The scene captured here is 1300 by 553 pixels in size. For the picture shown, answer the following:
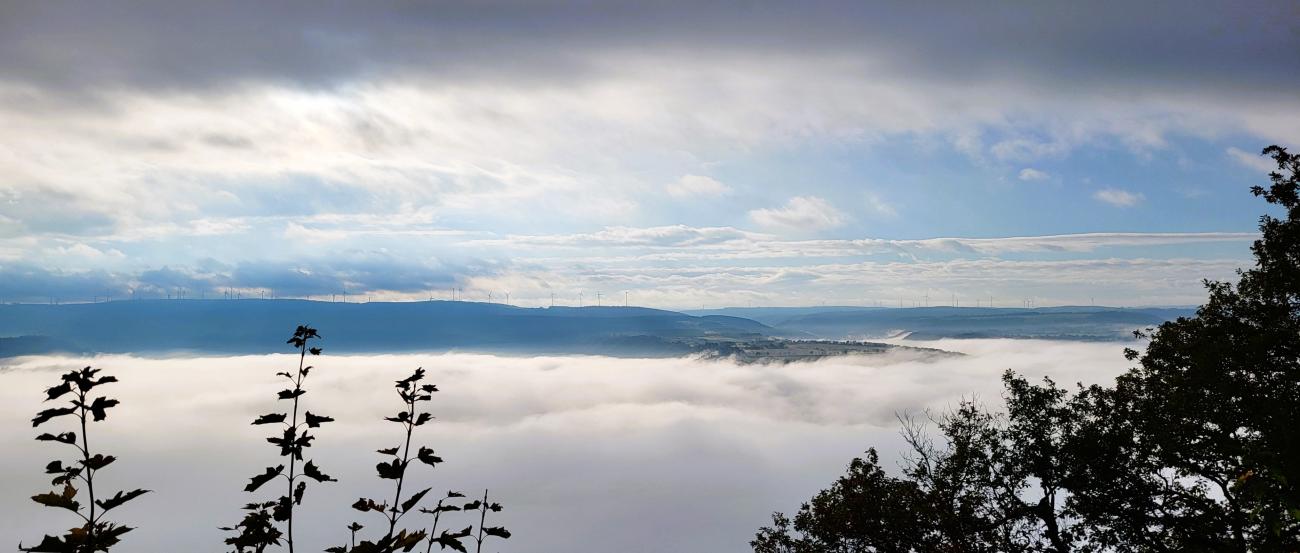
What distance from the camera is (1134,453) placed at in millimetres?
19531

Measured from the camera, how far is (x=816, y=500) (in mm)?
23156

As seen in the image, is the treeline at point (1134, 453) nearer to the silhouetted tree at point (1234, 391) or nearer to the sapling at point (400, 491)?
the silhouetted tree at point (1234, 391)

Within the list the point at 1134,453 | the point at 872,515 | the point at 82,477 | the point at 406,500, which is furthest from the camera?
the point at 872,515

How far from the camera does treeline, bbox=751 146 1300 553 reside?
679 inches

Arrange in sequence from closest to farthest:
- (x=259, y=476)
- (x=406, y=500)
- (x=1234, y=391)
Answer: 1. (x=259, y=476)
2. (x=406, y=500)
3. (x=1234, y=391)

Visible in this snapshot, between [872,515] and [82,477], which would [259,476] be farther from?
[872,515]

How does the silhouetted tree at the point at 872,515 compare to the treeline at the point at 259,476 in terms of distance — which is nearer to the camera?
the treeline at the point at 259,476

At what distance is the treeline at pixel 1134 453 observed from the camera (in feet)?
56.5

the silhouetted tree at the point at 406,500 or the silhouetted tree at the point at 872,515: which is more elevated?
the silhouetted tree at the point at 406,500

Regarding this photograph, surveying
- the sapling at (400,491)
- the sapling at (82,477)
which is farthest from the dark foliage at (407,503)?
the sapling at (82,477)

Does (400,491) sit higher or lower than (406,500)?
higher

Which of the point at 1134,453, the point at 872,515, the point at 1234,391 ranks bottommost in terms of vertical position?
the point at 872,515

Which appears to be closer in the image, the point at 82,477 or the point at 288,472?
the point at 82,477

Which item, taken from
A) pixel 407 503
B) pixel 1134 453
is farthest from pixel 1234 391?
pixel 407 503
